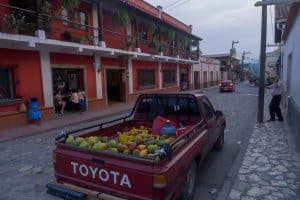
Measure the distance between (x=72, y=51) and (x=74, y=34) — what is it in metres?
0.99

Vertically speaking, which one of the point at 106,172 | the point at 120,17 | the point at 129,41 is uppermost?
the point at 120,17

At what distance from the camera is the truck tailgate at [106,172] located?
2.97m

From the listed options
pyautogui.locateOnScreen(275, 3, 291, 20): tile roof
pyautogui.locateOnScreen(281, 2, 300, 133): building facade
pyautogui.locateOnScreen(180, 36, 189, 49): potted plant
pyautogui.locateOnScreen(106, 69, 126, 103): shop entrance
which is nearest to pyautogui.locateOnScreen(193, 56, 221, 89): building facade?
pyautogui.locateOnScreen(180, 36, 189, 49): potted plant

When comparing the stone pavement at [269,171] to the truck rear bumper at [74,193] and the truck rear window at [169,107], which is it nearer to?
the truck rear window at [169,107]

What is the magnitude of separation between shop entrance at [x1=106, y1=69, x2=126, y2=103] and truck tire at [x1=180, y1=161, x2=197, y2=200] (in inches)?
575

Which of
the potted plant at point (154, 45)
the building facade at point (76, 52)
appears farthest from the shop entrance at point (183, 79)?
the potted plant at point (154, 45)

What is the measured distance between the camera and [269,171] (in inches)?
199

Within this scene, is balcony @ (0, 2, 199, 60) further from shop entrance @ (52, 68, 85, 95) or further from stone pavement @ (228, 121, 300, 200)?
stone pavement @ (228, 121, 300, 200)

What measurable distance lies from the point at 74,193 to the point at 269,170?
370 cm

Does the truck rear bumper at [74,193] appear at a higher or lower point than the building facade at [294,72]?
lower

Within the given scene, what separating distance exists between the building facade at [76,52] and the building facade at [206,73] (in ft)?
38.3

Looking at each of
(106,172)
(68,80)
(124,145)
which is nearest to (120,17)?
(68,80)

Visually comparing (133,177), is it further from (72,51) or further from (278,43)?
(278,43)

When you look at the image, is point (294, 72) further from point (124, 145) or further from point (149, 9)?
point (149, 9)
